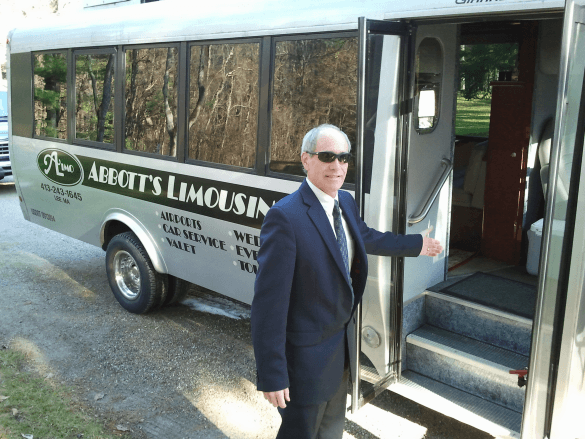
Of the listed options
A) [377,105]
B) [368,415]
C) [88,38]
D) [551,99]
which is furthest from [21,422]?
[551,99]

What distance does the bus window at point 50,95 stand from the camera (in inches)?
239

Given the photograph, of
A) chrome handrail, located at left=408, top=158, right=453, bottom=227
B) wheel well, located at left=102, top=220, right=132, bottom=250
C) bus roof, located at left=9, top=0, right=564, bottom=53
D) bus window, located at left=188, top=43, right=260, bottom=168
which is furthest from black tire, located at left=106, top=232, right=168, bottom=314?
chrome handrail, located at left=408, top=158, right=453, bottom=227

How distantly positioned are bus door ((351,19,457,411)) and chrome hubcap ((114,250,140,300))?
278cm

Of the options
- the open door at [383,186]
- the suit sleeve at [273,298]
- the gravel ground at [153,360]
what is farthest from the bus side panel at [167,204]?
the suit sleeve at [273,298]

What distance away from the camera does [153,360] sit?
4.99 metres

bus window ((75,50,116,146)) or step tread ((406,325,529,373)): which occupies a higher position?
bus window ((75,50,116,146))

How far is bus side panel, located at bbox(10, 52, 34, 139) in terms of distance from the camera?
650 centimetres

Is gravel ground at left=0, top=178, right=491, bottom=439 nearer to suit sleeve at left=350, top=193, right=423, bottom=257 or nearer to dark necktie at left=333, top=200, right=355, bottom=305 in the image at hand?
suit sleeve at left=350, top=193, right=423, bottom=257

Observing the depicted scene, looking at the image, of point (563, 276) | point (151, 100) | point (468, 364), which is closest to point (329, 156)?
point (563, 276)

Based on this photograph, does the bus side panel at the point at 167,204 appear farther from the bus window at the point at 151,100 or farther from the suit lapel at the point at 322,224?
the suit lapel at the point at 322,224

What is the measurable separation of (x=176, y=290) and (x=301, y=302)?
347 cm

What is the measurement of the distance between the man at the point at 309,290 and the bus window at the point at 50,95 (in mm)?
4168

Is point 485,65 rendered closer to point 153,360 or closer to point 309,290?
point 153,360

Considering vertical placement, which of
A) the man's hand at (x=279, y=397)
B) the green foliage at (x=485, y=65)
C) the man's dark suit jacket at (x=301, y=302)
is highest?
the green foliage at (x=485, y=65)
